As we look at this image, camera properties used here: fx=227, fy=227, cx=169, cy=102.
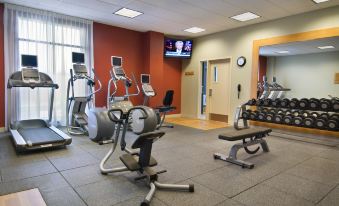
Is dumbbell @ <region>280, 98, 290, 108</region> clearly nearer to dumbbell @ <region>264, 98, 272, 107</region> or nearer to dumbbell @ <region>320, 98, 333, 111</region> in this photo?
dumbbell @ <region>264, 98, 272, 107</region>

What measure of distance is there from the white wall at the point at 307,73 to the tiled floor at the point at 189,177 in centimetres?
280

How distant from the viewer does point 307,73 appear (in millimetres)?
7066

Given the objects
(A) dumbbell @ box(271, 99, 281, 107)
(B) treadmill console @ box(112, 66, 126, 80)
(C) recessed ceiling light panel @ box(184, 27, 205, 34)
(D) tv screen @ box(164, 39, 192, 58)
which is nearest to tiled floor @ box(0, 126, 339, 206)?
(A) dumbbell @ box(271, 99, 281, 107)

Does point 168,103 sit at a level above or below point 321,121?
above

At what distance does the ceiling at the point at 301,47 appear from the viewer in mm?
5734

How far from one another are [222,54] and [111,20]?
362 cm

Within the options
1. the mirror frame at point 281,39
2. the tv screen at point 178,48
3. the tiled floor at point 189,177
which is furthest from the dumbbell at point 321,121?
the tv screen at point 178,48

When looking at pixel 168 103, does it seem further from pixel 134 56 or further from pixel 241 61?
pixel 241 61

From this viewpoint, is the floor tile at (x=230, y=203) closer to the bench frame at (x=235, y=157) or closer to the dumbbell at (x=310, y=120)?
the bench frame at (x=235, y=157)

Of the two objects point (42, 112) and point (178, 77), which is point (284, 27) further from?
point (42, 112)

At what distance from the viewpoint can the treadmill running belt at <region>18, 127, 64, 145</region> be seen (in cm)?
400

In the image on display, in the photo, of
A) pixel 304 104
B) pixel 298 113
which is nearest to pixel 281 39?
pixel 304 104

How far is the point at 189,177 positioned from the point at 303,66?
6181mm

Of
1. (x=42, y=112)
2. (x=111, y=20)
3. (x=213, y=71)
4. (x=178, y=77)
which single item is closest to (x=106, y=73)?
(x=111, y=20)
